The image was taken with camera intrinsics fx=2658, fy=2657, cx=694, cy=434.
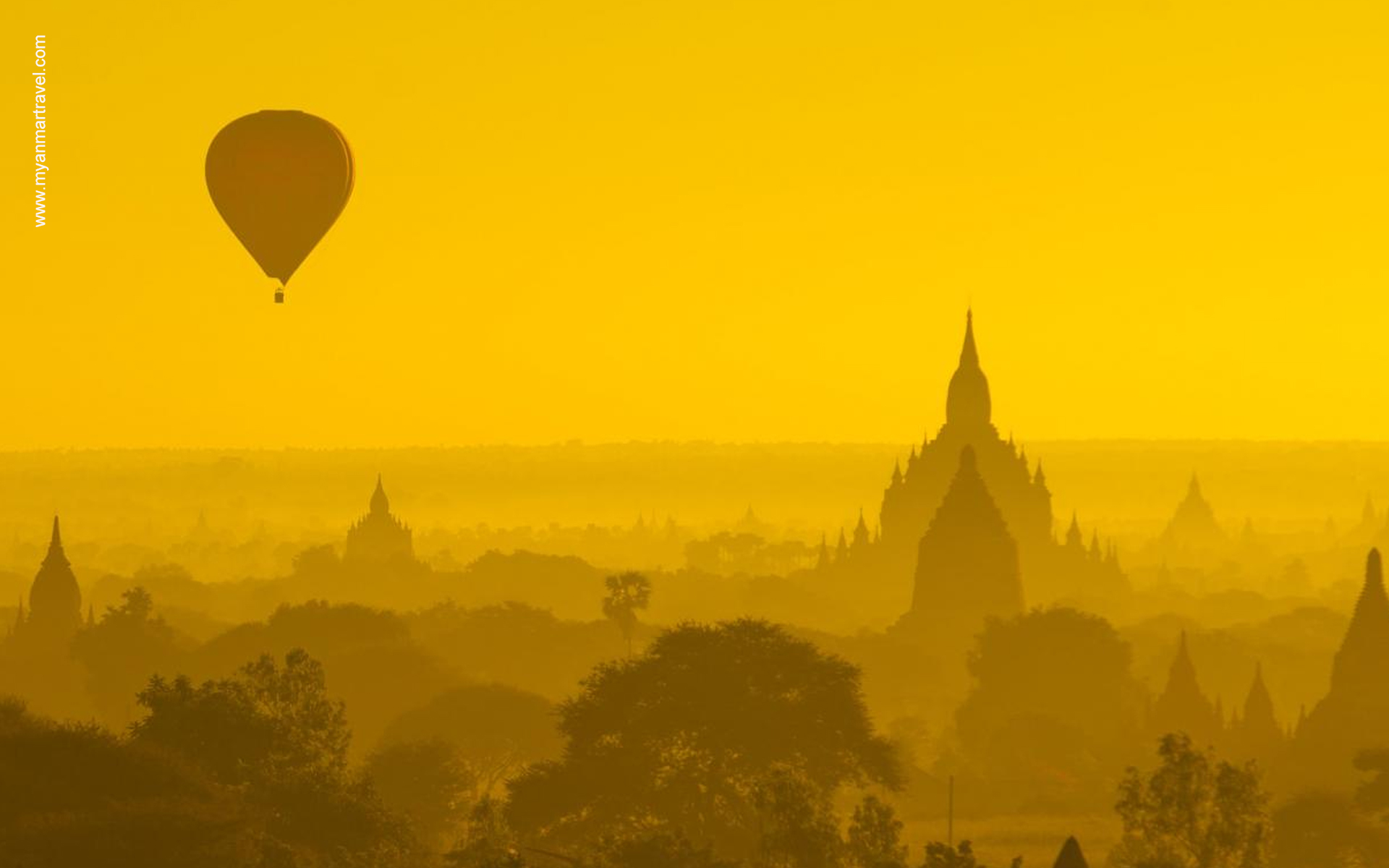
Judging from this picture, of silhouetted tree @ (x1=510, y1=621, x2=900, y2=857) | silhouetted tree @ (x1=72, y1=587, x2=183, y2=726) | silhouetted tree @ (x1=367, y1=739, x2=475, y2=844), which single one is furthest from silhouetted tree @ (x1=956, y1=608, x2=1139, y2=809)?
silhouetted tree @ (x1=72, y1=587, x2=183, y2=726)

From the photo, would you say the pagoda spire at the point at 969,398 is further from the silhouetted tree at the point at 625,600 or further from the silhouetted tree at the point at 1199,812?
the silhouetted tree at the point at 1199,812

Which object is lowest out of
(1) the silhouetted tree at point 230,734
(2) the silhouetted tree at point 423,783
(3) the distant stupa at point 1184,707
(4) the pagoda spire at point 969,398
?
(2) the silhouetted tree at point 423,783

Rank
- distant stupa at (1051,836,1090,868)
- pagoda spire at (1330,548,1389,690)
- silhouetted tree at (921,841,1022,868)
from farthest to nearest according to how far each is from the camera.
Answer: pagoda spire at (1330,548,1389,690), silhouetted tree at (921,841,1022,868), distant stupa at (1051,836,1090,868)

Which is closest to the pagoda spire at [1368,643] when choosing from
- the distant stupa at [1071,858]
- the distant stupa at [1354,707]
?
the distant stupa at [1354,707]

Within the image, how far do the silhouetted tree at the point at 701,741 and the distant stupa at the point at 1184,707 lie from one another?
24.5 m

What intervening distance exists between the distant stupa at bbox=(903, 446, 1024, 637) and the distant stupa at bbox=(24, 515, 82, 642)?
4139 cm

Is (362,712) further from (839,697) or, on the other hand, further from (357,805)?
(357,805)

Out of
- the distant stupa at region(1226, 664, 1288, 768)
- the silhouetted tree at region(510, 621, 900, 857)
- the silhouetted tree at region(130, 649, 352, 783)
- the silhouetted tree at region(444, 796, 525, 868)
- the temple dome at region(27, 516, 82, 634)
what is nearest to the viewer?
the silhouetted tree at region(444, 796, 525, 868)

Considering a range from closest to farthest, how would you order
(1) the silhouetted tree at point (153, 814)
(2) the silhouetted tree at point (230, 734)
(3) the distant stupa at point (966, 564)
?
(1) the silhouetted tree at point (153, 814) < (2) the silhouetted tree at point (230, 734) < (3) the distant stupa at point (966, 564)

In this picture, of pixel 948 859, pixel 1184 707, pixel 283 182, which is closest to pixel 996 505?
pixel 1184 707

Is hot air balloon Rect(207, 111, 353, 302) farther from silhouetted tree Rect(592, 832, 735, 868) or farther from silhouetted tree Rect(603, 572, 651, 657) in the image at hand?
silhouetted tree Rect(603, 572, 651, 657)

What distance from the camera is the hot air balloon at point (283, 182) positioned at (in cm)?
6969

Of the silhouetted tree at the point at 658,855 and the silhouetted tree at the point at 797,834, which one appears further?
the silhouetted tree at the point at 797,834

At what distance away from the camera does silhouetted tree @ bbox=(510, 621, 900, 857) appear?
56.7 m
